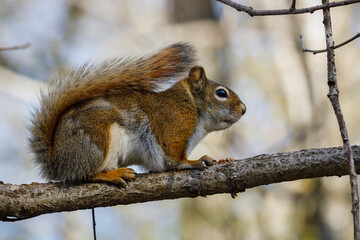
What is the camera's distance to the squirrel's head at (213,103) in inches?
146

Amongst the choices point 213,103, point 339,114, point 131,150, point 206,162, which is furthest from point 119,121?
point 339,114

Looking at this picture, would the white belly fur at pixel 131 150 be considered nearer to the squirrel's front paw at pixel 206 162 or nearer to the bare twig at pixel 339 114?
the squirrel's front paw at pixel 206 162

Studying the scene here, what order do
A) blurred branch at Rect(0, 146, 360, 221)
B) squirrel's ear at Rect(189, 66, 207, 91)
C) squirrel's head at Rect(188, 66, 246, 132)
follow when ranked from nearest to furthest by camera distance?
blurred branch at Rect(0, 146, 360, 221) < squirrel's head at Rect(188, 66, 246, 132) < squirrel's ear at Rect(189, 66, 207, 91)

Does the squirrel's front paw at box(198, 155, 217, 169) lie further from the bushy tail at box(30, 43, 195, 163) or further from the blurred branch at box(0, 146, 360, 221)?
the bushy tail at box(30, 43, 195, 163)

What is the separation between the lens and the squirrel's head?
12.2 ft

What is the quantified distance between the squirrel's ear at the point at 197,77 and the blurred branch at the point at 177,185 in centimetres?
103

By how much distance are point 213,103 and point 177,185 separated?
1074 mm

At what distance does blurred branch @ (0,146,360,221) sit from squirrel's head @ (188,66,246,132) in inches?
32.8

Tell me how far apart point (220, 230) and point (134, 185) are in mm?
5726

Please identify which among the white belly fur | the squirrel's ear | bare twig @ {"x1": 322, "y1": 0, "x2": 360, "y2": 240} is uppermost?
the squirrel's ear

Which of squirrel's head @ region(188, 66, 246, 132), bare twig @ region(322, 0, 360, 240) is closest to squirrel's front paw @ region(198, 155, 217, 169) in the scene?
squirrel's head @ region(188, 66, 246, 132)

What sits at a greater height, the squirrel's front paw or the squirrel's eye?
the squirrel's eye

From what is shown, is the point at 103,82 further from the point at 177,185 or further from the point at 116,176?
the point at 177,185

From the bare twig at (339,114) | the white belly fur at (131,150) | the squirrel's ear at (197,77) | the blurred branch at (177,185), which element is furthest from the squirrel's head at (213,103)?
the bare twig at (339,114)
